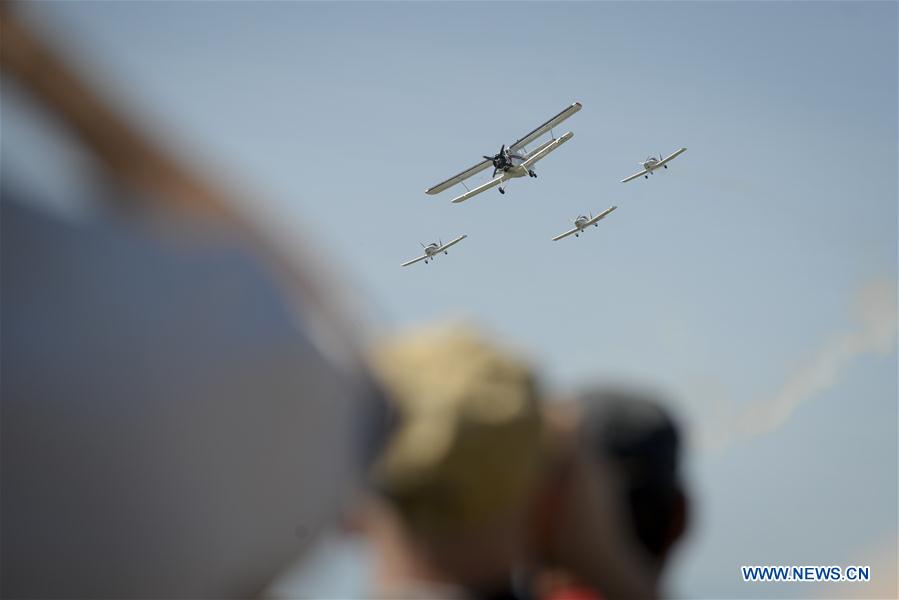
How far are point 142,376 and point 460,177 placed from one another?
178 feet

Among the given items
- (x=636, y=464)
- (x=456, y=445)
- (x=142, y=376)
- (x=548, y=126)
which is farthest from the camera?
(x=548, y=126)

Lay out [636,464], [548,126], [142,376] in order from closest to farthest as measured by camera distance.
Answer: [142,376] < [636,464] < [548,126]

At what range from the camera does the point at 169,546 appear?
1.82 meters

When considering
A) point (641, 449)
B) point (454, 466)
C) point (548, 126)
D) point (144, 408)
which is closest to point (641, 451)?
point (641, 449)

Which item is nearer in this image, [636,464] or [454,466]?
[454,466]

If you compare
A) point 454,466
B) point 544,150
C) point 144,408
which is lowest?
point 454,466

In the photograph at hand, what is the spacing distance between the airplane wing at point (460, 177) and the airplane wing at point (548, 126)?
1.90 meters

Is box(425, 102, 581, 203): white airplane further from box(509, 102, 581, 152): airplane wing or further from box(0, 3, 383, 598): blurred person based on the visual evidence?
box(0, 3, 383, 598): blurred person

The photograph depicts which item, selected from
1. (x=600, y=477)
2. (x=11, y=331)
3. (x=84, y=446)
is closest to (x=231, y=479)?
(x=84, y=446)

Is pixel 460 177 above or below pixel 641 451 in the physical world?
above

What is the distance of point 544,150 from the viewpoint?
5166 centimetres

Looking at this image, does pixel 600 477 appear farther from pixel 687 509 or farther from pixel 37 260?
pixel 37 260

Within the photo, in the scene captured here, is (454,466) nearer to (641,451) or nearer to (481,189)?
(641,451)

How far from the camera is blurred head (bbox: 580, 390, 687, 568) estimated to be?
3.19m
